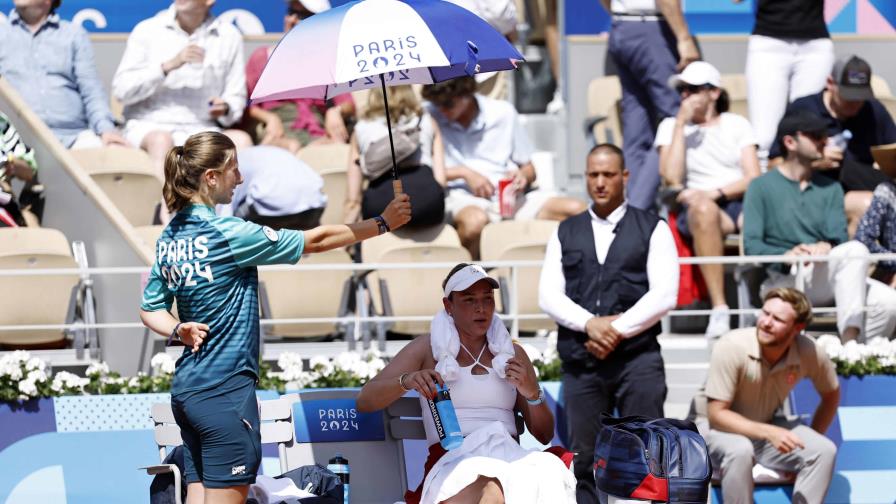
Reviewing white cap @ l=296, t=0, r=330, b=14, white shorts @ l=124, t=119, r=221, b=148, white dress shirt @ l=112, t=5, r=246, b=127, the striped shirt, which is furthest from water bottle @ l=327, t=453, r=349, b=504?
white cap @ l=296, t=0, r=330, b=14

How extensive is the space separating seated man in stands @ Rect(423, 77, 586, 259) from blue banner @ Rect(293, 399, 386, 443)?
2603 millimetres

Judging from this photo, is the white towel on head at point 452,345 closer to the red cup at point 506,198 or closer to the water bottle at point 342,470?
the water bottle at point 342,470

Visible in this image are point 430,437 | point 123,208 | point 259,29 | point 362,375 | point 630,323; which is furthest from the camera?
point 259,29

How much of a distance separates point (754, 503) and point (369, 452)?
1853mm

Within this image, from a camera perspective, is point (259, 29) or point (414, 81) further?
point (259, 29)

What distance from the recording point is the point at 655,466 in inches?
200

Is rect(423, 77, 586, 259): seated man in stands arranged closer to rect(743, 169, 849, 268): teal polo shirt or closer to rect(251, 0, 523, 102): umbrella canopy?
rect(743, 169, 849, 268): teal polo shirt

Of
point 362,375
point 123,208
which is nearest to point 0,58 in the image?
point 123,208

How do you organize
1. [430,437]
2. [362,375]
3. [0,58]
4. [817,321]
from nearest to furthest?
[430,437] < [362,375] < [817,321] < [0,58]

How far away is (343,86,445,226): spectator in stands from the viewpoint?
762 cm

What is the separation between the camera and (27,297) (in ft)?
22.4

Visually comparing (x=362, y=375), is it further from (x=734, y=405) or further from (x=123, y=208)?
(x=123, y=208)

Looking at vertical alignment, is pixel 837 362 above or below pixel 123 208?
below

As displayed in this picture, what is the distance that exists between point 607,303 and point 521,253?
4.68 feet
